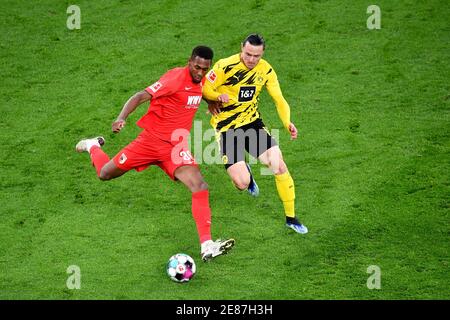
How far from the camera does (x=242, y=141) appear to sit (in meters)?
12.0

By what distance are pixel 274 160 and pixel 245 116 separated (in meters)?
0.86

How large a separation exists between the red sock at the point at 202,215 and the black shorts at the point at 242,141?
1.32 metres

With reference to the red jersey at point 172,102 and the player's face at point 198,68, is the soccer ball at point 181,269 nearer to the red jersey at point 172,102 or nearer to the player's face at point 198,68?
the red jersey at point 172,102

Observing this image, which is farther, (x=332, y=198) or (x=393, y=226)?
(x=332, y=198)

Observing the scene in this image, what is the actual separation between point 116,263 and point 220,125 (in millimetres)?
2628

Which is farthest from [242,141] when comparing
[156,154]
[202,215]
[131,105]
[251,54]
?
[131,105]

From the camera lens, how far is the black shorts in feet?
39.0

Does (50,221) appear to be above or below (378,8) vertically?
below

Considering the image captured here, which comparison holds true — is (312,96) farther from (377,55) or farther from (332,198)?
(332,198)

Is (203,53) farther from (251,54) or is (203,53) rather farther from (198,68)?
(251,54)

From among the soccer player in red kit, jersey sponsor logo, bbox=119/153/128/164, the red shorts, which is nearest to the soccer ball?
the soccer player in red kit

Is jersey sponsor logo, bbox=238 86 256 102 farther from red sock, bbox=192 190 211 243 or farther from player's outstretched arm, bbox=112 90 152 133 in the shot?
red sock, bbox=192 190 211 243

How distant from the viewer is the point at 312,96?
608 inches
